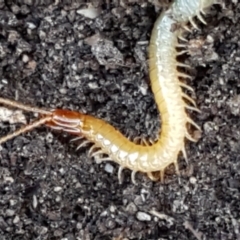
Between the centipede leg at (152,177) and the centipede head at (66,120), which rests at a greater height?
the centipede head at (66,120)

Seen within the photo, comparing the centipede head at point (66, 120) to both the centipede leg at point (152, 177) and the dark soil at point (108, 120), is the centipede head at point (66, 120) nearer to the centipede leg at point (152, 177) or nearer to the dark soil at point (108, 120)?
the dark soil at point (108, 120)

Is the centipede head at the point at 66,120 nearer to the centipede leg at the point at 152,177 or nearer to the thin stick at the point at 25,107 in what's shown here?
the thin stick at the point at 25,107

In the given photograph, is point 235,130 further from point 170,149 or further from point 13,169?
point 13,169

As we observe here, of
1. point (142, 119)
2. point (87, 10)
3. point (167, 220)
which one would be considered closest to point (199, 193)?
point (167, 220)

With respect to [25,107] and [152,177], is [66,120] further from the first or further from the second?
[152,177]

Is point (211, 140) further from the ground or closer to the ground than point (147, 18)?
closer to the ground

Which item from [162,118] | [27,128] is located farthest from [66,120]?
[162,118]

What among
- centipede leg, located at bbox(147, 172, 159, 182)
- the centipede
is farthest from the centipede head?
centipede leg, located at bbox(147, 172, 159, 182)

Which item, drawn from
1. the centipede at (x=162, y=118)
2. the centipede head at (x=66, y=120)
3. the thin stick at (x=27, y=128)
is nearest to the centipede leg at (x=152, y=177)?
the centipede at (x=162, y=118)
